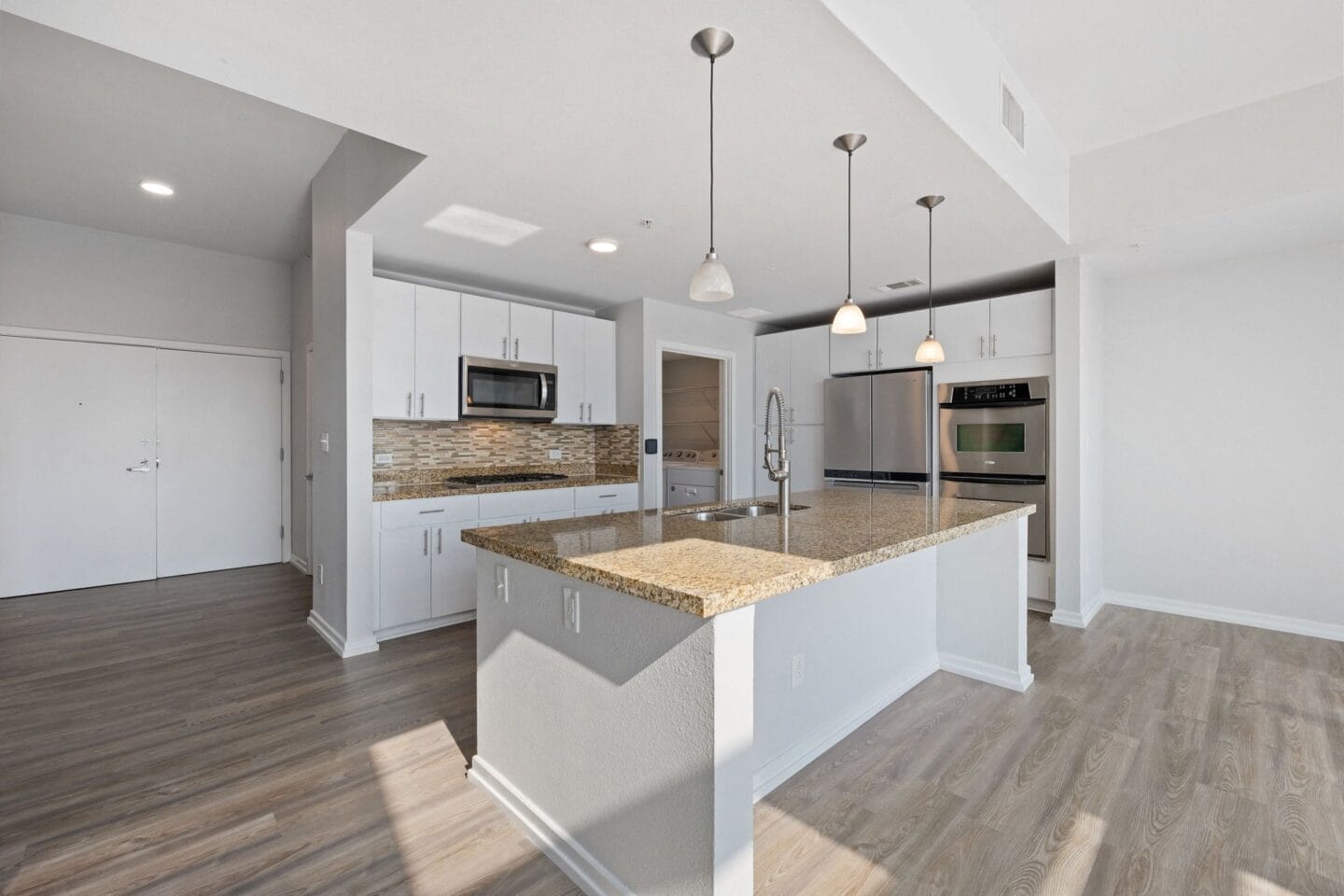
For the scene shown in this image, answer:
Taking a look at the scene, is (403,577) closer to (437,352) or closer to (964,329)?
(437,352)

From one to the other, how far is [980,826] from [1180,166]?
10.3 ft

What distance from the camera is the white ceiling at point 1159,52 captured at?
2.19m

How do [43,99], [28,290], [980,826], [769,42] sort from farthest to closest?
[28,290] → [43,99] → [980,826] → [769,42]

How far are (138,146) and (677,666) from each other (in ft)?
13.2

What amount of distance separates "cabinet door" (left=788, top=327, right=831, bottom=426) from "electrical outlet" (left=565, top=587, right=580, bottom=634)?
3774 millimetres

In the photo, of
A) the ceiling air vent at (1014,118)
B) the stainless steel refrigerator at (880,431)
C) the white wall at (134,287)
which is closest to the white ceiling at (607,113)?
the ceiling air vent at (1014,118)

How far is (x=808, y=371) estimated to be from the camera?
17.1 feet

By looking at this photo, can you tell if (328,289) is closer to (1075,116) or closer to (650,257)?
(650,257)

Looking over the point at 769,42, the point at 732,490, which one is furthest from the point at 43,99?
the point at 732,490

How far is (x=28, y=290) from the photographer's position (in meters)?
4.35

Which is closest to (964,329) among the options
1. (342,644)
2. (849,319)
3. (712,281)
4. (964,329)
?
(964,329)

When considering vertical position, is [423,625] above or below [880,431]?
below

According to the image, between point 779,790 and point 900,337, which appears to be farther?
point 900,337

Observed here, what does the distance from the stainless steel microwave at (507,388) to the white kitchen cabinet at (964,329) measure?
9.12 feet
